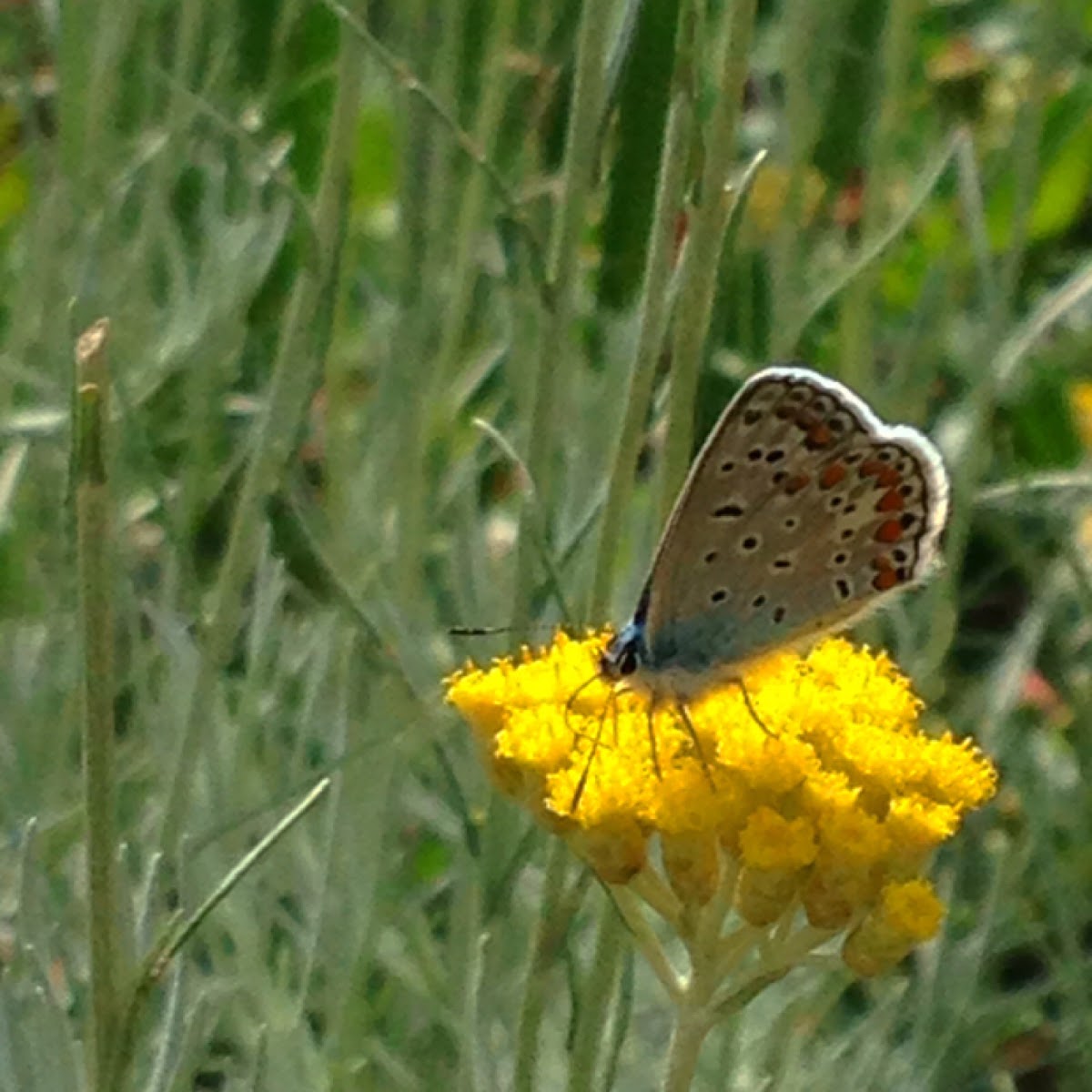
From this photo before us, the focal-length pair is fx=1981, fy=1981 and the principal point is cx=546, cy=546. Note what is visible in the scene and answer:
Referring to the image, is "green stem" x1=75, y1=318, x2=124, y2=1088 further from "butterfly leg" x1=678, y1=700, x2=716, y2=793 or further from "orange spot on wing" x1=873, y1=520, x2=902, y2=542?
"orange spot on wing" x1=873, y1=520, x2=902, y2=542

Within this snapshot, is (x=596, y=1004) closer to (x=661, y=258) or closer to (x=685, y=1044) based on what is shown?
(x=685, y=1044)

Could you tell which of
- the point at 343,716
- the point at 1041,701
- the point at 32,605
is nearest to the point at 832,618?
the point at 343,716

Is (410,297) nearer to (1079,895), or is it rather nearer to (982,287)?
(982,287)

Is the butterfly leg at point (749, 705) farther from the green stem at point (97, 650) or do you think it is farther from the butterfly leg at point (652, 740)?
the green stem at point (97, 650)

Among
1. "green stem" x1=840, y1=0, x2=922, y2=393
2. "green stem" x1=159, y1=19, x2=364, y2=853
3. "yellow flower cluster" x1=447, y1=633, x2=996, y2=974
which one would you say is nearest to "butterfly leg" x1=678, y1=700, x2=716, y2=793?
"yellow flower cluster" x1=447, y1=633, x2=996, y2=974

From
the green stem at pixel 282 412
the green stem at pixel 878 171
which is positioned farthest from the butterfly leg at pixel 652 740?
the green stem at pixel 878 171

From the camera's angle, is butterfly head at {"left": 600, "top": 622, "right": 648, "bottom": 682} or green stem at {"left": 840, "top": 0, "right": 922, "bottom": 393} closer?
butterfly head at {"left": 600, "top": 622, "right": 648, "bottom": 682}

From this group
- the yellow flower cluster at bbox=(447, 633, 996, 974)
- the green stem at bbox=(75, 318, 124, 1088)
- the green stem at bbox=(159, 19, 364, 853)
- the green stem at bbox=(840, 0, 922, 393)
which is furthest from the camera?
the green stem at bbox=(840, 0, 922, 393)
